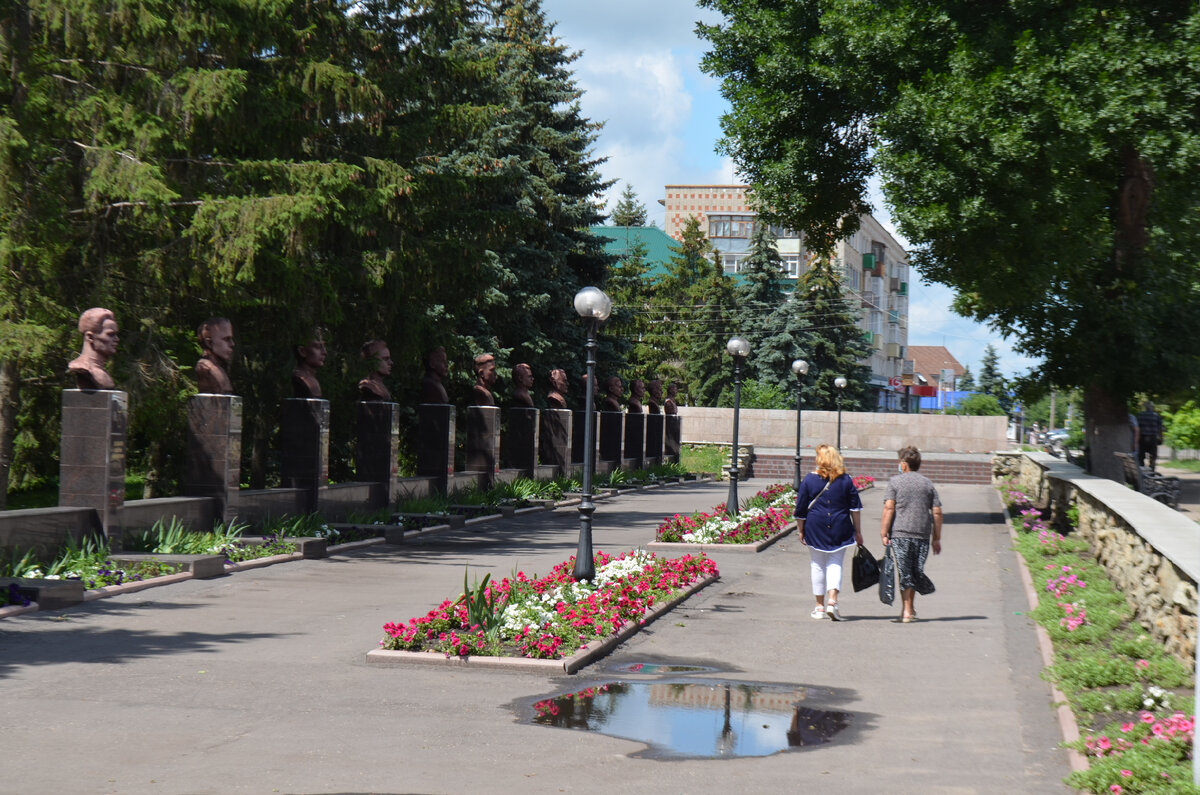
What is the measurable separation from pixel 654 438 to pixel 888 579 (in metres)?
32.6

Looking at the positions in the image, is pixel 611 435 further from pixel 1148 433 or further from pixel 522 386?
pixel 1148 433

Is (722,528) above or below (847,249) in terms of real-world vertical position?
below

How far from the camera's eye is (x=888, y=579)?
12797 millimetres

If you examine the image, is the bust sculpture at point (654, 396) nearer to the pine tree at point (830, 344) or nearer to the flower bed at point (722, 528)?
the pine tree at point (830, 344)

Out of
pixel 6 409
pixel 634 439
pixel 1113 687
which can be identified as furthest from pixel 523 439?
pixel 1113 687

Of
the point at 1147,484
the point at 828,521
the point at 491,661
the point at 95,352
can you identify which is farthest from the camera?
the point at 1147,484

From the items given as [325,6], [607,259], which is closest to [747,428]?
[607,259]

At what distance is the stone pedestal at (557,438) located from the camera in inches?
1344

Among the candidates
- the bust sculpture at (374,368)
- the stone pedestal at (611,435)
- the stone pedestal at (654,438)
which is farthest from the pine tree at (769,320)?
the bust sculpture at (374,368)

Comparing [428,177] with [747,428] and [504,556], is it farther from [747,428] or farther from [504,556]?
[747,428]

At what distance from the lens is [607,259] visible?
40.8 metres

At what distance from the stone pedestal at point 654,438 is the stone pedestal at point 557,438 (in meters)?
10.6

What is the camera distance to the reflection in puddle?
9781 millimetres

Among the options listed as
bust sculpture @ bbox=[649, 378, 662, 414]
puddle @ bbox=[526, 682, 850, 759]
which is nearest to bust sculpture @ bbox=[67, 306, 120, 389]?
puddle @ bbox=[526, 682, 850, 759]
